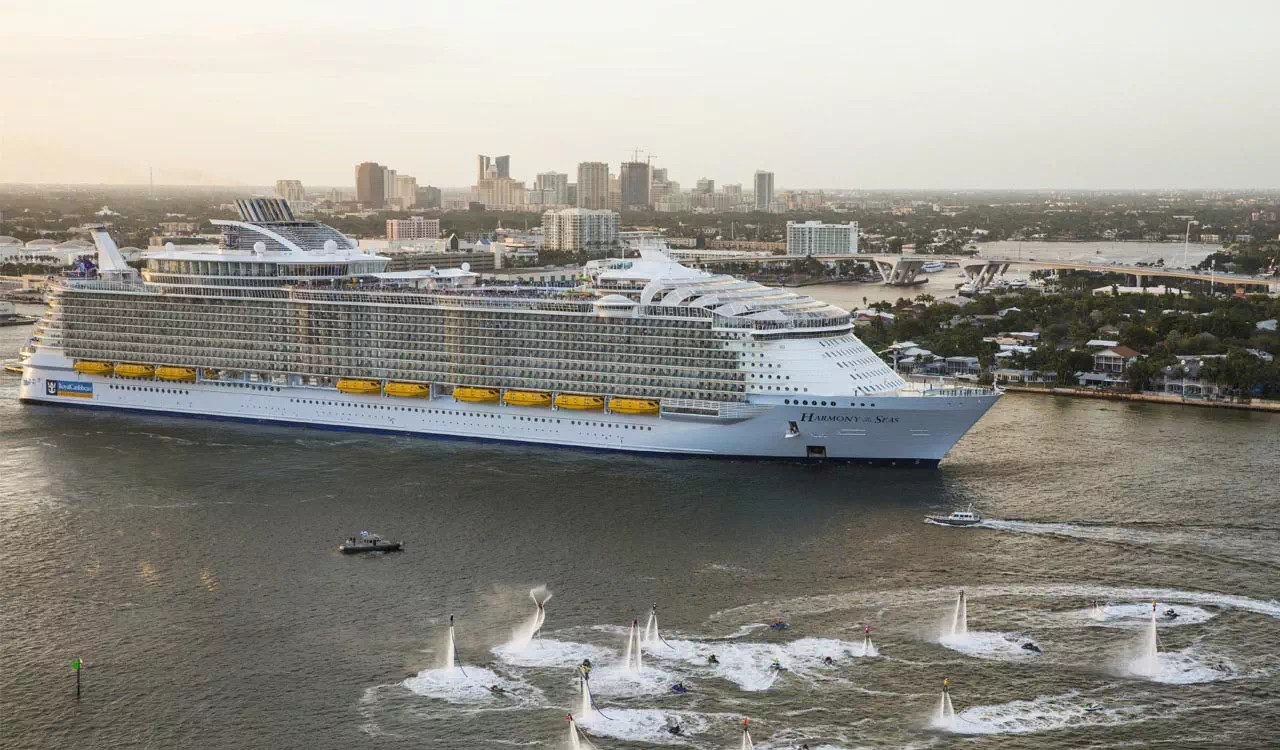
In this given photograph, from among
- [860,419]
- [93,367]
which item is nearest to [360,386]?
[93,367]

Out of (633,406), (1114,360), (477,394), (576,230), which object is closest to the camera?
(633,406)

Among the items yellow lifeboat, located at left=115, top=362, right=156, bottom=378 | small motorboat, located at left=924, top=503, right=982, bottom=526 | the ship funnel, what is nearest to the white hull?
yellow lifeboat, located at left=115, top=362, right=156, bottom=378

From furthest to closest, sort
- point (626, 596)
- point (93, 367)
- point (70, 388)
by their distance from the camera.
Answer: point (70, 388)
point (93, 367)
point (626, 596)

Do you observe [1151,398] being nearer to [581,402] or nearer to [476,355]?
[581,402]

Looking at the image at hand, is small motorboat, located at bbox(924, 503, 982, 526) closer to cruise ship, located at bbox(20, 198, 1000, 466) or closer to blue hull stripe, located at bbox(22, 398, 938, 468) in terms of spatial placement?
cruise ship, located at bbox(20, 198, 1000, 466)

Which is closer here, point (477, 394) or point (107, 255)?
point (477, 394)

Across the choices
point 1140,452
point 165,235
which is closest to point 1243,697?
point 1140,452

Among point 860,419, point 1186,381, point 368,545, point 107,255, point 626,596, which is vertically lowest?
point 626,596
